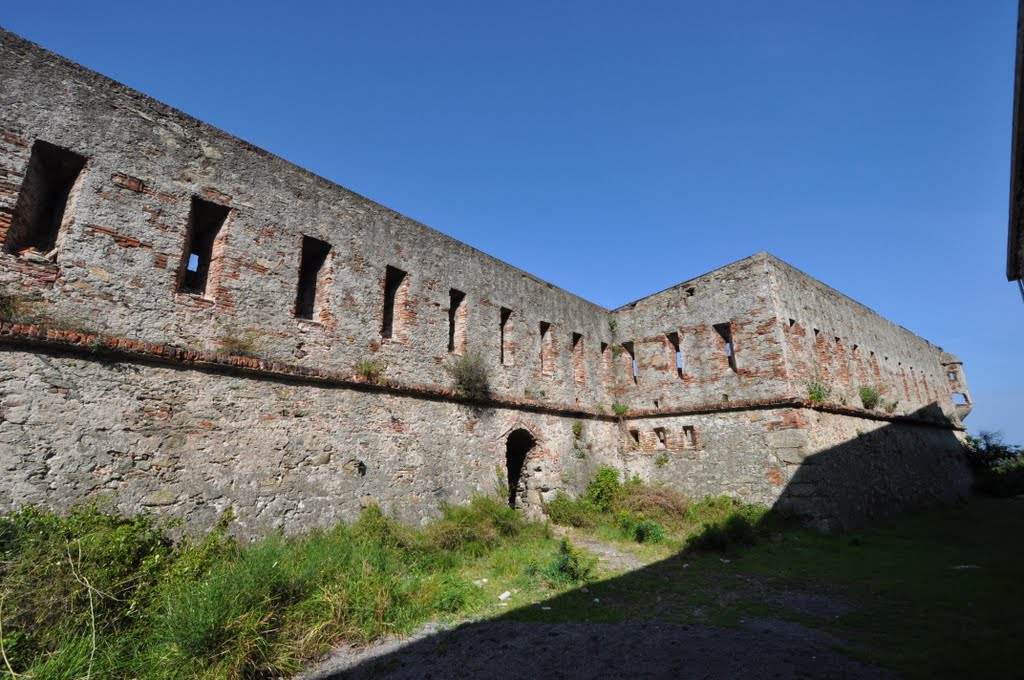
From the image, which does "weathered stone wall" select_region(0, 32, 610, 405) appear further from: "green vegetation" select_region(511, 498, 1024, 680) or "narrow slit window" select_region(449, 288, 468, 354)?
"green vegetation" select_region(511, 498, 1024, 680)

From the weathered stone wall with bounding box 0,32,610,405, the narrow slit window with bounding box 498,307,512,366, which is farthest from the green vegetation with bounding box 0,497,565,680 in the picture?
the narrow slit window with bounding box 498,307,512,366

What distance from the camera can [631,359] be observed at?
14594 mm

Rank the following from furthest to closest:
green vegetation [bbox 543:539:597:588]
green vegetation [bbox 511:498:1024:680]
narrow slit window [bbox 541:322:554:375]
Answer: narrow slit window [bbox 541:322:554:375], green vegetation [bbox 543:539:597:588], green vegetation [bbox 511:498:1024:680]

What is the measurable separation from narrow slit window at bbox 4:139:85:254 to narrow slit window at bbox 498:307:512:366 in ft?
25.7

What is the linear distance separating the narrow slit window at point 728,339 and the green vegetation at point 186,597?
25.4 feet

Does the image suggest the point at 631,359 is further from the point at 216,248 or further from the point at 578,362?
the point at 216,248

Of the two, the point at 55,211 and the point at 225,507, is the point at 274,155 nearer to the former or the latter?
the point at 55,211

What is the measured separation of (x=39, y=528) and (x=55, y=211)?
4.17m

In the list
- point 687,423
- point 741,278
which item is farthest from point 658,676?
point 741,278

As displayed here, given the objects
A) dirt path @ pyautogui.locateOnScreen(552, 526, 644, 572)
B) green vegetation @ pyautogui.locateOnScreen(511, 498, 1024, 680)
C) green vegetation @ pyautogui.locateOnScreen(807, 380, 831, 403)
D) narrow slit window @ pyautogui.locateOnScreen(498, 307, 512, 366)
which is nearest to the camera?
green vegetation @ pyautogui.locateOnScreen(511, 498, 1024, 680)

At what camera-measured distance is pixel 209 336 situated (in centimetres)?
687

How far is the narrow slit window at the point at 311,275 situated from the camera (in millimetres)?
8531

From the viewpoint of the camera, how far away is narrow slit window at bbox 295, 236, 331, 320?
8.53 m

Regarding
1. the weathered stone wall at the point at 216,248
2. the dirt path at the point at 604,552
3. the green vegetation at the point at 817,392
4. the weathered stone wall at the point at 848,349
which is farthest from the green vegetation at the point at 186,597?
Answer: the weathered stone wall at the point at 848,349
